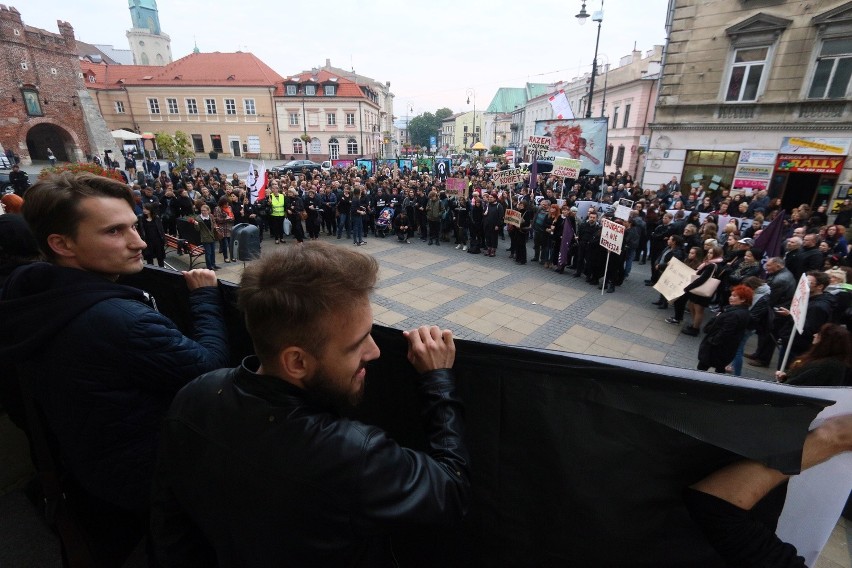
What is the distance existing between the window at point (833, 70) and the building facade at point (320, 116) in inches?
1698

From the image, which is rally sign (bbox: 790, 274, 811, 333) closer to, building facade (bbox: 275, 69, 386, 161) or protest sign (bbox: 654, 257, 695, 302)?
protest sign (bbox: 654, 257, 695, 302)

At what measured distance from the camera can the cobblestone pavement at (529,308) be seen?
23.4ft

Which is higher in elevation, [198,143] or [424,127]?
[424,127]

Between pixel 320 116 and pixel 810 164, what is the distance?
48.4 m

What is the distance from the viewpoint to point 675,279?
25.3 feet

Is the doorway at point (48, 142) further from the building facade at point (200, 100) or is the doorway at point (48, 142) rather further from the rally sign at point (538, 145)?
the rally sign at point (538, 145)

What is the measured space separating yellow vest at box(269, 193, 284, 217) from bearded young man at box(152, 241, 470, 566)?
1250 cm

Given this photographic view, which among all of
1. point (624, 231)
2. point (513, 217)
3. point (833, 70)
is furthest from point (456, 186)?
point (833, 70)

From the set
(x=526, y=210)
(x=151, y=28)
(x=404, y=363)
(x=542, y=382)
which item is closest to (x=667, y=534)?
(x=542, y=382)

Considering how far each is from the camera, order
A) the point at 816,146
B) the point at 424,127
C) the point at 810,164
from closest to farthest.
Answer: the point at 816,146
the point at 810,164
the point at 424,127

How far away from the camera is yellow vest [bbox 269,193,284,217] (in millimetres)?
12640

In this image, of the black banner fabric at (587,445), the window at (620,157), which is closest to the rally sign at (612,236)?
the black banner fabric at (587,445)

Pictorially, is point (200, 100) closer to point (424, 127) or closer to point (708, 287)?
point (708, 287)

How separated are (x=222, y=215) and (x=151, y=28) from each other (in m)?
95.5
